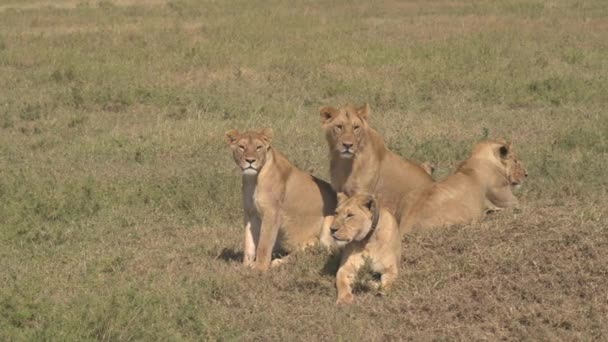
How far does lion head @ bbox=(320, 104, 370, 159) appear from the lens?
7.50 meters

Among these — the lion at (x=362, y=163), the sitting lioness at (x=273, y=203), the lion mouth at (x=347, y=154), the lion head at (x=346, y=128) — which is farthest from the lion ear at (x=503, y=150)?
the sitting lioness at (x=273, y=203)

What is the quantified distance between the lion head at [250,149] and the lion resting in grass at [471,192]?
1.12 meters

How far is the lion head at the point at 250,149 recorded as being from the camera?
686 centimetres

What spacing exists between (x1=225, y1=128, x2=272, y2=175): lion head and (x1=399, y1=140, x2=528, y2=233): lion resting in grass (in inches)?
44.0

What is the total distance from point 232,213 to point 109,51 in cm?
859

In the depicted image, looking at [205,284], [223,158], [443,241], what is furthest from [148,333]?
[223,158]

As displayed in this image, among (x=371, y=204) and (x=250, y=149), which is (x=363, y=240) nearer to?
(x=371, y=204)

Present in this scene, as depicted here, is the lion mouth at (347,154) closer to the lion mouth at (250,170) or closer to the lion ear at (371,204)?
the lion mouth at (250,170)

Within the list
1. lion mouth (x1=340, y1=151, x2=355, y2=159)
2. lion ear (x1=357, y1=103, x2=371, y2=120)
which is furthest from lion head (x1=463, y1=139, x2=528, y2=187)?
lion mouth (x1=340, y1=151, x2=355, y2=159)

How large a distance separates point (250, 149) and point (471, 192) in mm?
1751

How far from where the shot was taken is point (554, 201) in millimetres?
8336

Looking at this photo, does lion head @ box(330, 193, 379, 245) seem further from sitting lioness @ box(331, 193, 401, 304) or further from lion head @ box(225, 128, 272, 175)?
lion head @ box(225, 128, 272, 175)

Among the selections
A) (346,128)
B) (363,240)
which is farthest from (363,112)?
(363,240)

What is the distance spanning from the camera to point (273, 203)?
703cm
